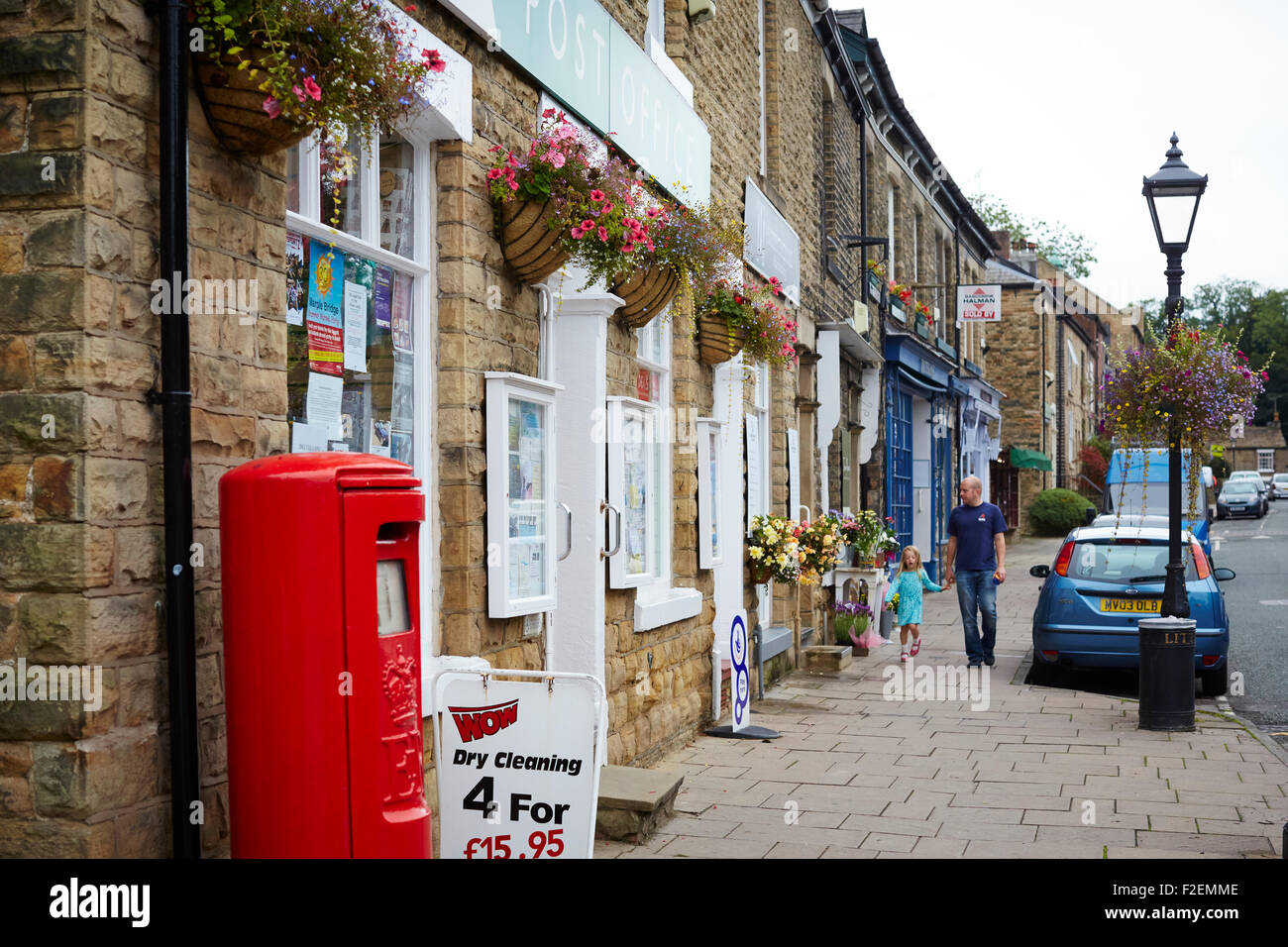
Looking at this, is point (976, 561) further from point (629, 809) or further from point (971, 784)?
point (629, 809)

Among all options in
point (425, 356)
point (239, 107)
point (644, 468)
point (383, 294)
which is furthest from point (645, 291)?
point (239, 107)

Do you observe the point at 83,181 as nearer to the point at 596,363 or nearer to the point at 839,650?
the point at 596,363

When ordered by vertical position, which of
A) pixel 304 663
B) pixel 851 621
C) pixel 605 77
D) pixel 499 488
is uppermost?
pixel 605 77

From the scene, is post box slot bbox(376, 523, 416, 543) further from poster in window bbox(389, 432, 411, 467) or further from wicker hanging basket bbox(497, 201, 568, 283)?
wicker hanging basket bbox(497, 201, 568, 283)

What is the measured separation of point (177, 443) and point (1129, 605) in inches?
368

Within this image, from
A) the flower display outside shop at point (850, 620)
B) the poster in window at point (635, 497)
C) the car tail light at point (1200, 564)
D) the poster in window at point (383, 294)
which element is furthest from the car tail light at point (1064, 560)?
the poster in window at point (383, 294)

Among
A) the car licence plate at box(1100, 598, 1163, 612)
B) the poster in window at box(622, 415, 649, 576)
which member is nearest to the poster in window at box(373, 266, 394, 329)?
the poster in window at box(622, 415, 649, 576)

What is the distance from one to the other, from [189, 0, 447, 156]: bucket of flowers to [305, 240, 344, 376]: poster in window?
2.64ft

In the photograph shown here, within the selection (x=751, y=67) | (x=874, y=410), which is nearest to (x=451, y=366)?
(x=751, y=67)

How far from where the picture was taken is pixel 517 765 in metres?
4.35

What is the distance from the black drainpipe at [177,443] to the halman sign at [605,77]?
2.09m

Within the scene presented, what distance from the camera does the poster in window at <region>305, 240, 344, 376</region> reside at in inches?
186

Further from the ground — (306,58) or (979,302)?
(979,302)

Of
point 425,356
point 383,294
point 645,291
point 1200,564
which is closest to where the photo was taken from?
point 383,294
